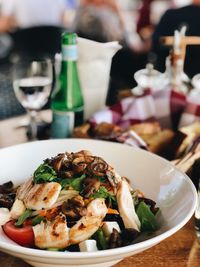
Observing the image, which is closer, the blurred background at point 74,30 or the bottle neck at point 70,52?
the bottle neck at point 70,52

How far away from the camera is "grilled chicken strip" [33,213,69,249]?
0.70 metres

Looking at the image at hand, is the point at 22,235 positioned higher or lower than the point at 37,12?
higher

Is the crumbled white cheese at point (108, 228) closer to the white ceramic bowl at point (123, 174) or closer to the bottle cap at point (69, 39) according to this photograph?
the white ceramic bowl at point (123, 174)

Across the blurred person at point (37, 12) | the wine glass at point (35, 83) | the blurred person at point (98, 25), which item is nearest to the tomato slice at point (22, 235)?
the wine glass at point (35, 83)

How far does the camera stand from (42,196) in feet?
2.44

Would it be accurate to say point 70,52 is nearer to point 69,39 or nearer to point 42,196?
point 69,39

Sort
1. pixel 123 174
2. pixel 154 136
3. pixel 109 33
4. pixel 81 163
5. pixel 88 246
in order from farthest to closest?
1. pixel 109 33
2. pixel 154 136
3. pixel 123 174
4. pixel 81 163
5. pixel 88 246

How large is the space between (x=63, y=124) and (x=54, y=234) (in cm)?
49

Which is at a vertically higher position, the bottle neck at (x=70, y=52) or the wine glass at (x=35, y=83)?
the bottle neck at (x=70, y=52)

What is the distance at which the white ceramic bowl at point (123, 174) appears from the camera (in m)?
0.66

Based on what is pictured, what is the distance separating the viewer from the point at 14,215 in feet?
2.52

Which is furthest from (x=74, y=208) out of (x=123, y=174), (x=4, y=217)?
(x=123, y=174)

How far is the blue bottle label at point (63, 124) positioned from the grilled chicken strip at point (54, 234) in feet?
1.51

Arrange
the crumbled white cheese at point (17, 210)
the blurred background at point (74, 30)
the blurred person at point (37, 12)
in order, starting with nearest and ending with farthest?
the crumbled white cheese at point (17, 210) < the blurred background at point (74, 30) < the blurred person at point (37, 12)
